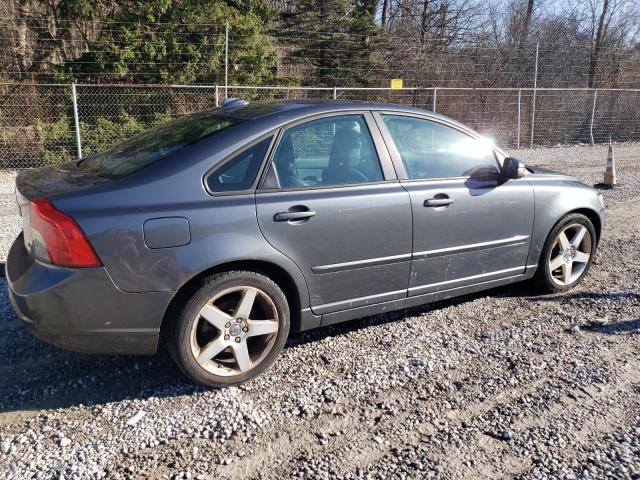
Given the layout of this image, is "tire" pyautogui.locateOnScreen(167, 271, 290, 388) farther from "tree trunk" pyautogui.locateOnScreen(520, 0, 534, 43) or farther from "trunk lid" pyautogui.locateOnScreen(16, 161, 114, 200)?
"tree trunk" pyautogui.locateOnScreen(520, 0, 534, 43)

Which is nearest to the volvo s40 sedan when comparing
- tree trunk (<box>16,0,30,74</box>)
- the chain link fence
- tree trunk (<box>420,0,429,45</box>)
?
the chain link fence

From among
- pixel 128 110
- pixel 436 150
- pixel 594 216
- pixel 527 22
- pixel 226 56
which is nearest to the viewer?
pixel 436 150

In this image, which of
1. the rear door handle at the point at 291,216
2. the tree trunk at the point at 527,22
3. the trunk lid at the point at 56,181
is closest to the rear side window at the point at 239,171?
the rear door handle at the point at 291,216

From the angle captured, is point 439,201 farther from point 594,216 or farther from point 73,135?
point 73,135

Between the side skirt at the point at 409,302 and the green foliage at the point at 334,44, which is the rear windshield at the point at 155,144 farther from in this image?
the green foliage at the point at 334,44

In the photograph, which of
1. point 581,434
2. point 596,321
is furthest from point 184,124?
point 596,321

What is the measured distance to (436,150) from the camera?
405cm

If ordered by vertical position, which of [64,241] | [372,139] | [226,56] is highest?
[226,56]

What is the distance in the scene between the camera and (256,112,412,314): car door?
3.31 metres

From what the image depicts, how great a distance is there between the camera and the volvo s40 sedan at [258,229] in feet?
9.47

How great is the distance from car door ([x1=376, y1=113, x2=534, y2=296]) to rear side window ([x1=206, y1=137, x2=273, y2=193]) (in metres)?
0.96

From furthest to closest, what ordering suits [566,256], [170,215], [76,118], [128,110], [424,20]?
[424,20], [128,110], [76,118], [566,256], [170,215]

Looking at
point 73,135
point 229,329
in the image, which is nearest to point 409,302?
point 229,329

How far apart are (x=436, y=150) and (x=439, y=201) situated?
44cm
